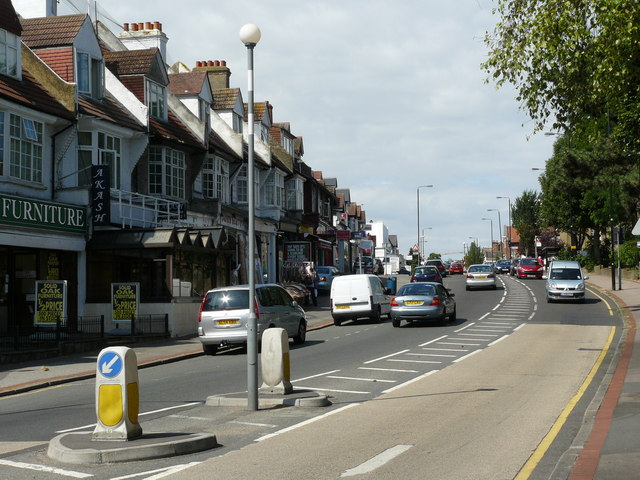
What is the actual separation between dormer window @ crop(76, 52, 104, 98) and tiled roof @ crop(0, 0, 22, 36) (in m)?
3.26

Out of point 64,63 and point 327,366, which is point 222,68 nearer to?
point 64,63

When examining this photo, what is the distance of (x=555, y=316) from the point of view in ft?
104

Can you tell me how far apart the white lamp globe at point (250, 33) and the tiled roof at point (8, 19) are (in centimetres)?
1518

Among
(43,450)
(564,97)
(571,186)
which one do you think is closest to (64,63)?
(564,97)

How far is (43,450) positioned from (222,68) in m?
38.0

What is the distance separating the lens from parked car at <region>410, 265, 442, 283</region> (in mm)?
48066

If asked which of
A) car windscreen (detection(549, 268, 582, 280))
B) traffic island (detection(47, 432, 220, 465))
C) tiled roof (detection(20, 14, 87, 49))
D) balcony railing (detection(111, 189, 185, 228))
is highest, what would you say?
tiled roof (detection(20, 14, 87, 49))

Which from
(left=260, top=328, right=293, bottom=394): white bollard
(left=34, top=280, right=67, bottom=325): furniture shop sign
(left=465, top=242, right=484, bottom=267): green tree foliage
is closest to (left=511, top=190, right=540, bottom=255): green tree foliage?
(left=465, top=242, right=484, bottom=267): green tree foliage

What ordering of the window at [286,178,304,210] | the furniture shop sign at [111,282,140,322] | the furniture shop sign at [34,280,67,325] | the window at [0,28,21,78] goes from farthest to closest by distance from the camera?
1. the window at [286,178,304,210]
2. the furniture shop sign at [111,282,140,322]
3. the window at [0,28,21,78]
4. the furniture shop sign at [34,280,67,325]

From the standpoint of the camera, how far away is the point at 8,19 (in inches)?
944

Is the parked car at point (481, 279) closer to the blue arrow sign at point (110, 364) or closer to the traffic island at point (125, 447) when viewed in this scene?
the traffic island at point (125, 447)

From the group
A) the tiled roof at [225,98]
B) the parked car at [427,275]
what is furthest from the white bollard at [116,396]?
the parked car at [427,275]

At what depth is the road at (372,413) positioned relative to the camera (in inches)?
309

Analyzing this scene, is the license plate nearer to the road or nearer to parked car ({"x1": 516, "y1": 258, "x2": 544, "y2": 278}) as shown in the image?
the road
